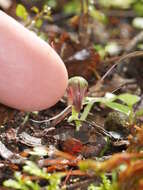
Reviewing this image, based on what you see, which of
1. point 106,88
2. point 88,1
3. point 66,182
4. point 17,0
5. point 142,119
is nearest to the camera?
point 66,182

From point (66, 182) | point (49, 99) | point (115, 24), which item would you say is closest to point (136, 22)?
point (115, 24)

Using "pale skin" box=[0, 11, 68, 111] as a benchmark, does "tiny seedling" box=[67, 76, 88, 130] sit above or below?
below

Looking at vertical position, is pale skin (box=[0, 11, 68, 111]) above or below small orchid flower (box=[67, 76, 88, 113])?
above

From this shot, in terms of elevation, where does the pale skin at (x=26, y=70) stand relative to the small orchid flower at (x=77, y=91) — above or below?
above

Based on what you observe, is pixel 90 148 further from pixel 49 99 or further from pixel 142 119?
pixel 142 119

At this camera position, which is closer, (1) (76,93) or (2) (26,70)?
(2) (26,70)

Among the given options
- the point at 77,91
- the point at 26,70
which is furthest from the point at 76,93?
the point at 26,70

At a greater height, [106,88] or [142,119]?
[106,88]

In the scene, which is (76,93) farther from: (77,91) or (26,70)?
(26,70)
